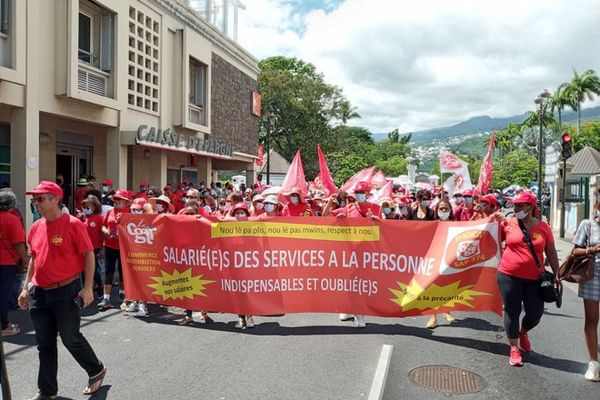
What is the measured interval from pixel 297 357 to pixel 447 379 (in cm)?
156

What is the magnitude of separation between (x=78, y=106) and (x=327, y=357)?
37.9 feet

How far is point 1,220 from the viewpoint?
6.37m

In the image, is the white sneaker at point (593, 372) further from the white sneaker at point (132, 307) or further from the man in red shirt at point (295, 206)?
the white sneaker at point (132, 307)

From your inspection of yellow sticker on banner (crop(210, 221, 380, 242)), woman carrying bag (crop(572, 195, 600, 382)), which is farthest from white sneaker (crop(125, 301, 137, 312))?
woman carrying bag (crop(572, 195, 600, 382))

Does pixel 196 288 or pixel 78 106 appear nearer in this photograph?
pixel 196 288

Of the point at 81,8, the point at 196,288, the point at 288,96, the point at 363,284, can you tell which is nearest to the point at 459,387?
the point at 363,284

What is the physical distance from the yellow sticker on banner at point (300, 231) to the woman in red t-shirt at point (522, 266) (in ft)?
5.65

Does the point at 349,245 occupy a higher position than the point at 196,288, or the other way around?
the point at 349,245

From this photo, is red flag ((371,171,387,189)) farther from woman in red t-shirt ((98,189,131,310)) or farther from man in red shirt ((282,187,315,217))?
woman in red t-shirt ((98,189,131,310))

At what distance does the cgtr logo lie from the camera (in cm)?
728

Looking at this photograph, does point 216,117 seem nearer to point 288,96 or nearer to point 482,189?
point 482,189

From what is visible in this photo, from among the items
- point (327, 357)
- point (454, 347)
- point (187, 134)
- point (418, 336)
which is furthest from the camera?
point (187, 134)

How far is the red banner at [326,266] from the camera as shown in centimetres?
639

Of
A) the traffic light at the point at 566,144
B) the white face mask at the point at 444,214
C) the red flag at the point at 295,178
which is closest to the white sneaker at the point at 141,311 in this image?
the white face mask at the point at 444,214
